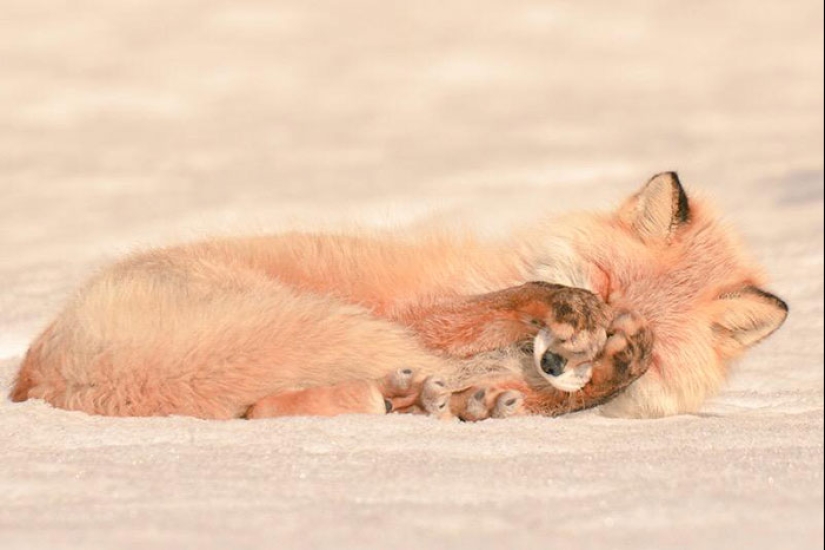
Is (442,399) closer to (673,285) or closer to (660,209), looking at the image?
(673,285)

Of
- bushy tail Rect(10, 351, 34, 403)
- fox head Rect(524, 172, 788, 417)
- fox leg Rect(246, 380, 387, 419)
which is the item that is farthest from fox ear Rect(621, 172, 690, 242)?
bushy tail Rect(10, 351, 34, 403)

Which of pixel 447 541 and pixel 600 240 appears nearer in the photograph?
pixel 447 541

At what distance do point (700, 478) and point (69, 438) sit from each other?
1.45 metres

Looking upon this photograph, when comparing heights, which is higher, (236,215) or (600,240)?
(600,240)

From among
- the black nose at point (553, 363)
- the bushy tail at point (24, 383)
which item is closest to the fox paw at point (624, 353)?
the black nose at point (553, 363)

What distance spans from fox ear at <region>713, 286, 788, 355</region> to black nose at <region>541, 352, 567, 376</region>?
0.61 meters

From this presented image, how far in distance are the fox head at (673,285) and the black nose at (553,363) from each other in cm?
37

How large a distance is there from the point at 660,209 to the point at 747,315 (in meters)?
0.41

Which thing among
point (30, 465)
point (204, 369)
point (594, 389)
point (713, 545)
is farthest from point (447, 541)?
point (594, 389)

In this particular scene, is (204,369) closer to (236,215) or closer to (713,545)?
(713,545)

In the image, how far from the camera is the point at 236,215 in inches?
277

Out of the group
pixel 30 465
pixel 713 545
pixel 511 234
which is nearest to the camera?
pixel 713 545

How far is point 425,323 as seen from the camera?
363 cm

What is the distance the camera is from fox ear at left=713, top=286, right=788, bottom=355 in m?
3.66
